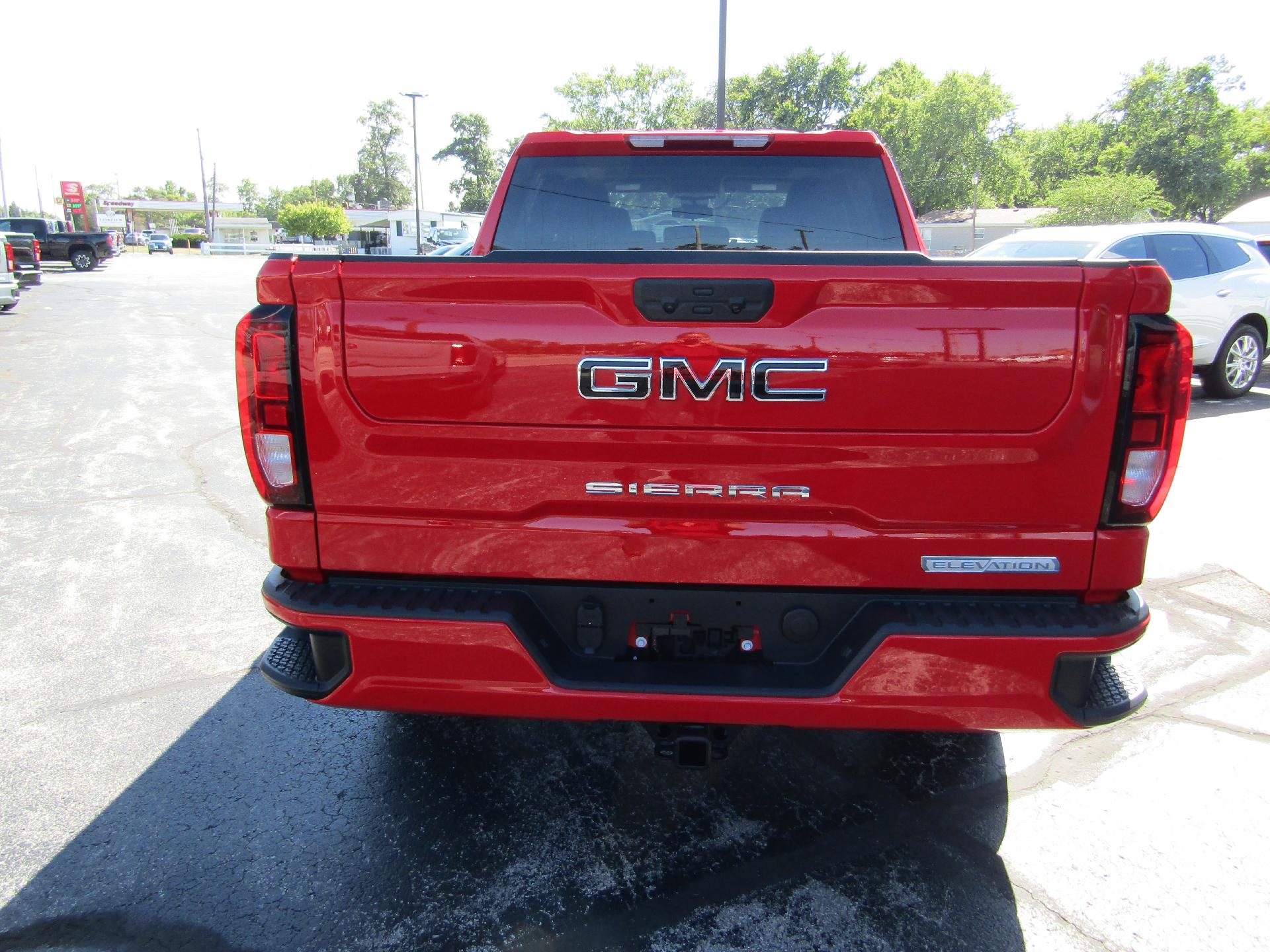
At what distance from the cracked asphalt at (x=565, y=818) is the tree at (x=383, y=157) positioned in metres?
116

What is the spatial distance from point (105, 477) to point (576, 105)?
158 ft

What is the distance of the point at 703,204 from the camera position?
10.8 feet

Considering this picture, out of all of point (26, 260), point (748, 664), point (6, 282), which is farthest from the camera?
point (26, 260)

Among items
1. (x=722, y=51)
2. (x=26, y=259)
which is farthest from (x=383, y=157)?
(x=722, y=51)

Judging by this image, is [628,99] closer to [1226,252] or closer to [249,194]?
[1226,252]

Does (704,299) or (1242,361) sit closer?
(704,299)

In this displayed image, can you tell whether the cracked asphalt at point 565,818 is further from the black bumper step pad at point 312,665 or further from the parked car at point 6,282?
the parked car at point 6,282

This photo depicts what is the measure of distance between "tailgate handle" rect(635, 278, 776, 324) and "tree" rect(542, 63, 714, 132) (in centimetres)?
4970

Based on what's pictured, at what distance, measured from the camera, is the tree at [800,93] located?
66.5 meters

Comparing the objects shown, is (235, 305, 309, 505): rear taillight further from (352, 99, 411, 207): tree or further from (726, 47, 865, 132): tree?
(352, 99, 411, 207): tree

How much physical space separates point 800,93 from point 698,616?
74.4m

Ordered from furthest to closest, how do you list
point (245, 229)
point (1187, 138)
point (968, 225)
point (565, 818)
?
point (245, 229)
point (968, 225)
point (1187, 138)
point (565, 818)

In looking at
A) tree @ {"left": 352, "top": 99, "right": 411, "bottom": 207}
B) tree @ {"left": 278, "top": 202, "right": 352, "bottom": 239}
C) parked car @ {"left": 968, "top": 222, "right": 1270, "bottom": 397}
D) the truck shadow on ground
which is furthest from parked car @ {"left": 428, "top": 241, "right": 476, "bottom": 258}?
tree @ {"left": 352, "top": 99, "right": 411, "bottom": 207}

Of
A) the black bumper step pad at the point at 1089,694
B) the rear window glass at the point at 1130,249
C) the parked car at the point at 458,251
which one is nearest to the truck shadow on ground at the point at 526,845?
the black bumper step pad at the point at 1089,694
